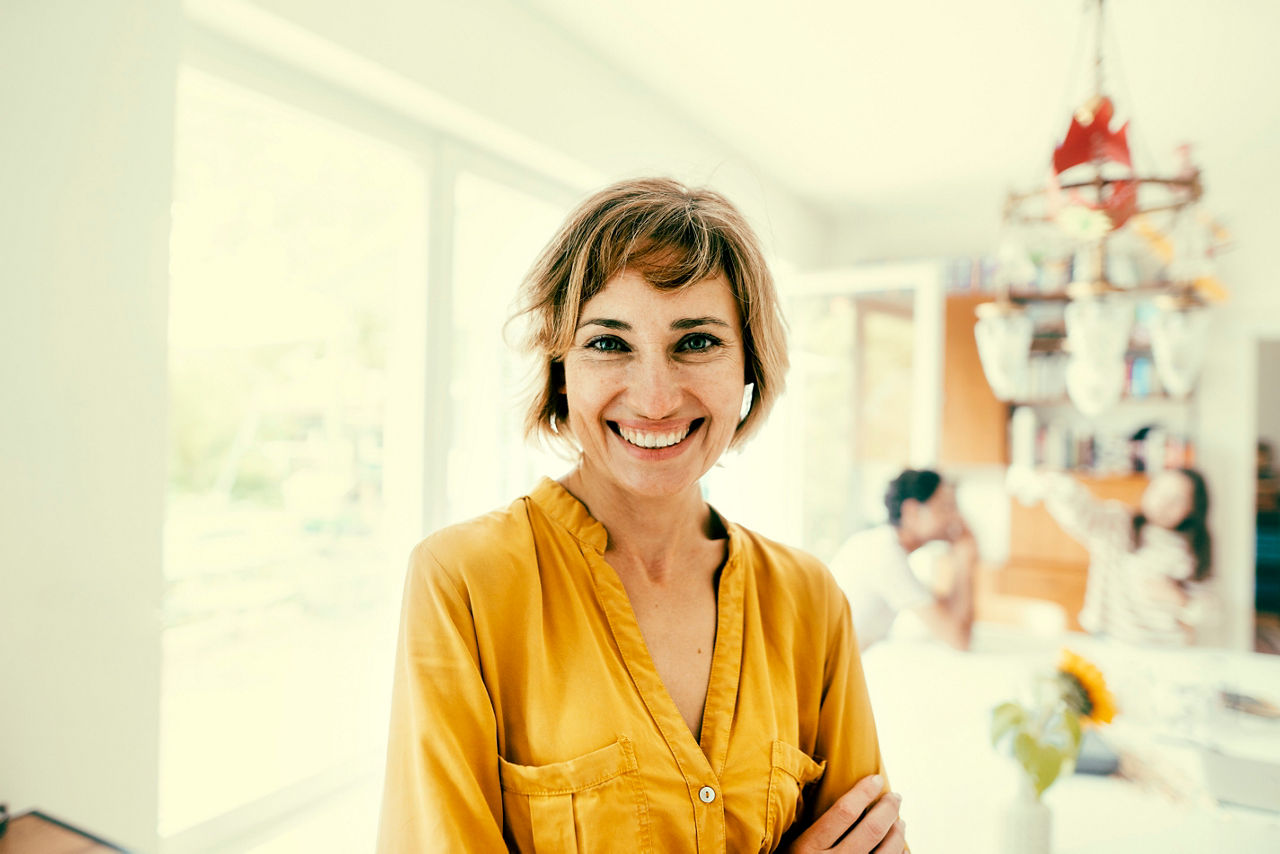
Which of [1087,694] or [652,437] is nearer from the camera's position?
[652,437]

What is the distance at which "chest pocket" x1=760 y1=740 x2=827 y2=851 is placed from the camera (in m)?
0.93

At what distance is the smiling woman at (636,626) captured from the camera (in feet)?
2.76

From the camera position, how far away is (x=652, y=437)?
37.6 inches

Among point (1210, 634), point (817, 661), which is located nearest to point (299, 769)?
point (817, 661)

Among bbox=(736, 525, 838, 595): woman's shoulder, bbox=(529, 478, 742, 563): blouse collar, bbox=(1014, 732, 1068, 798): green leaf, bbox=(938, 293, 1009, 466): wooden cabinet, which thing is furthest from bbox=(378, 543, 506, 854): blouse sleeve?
bbox=(938, 293, 1009, 466): wooden cabinet

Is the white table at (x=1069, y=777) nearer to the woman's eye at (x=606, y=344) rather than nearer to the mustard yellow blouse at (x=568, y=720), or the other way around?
the mustard yellow blouse at (x=568, y=720)

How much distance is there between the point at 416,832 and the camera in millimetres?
796

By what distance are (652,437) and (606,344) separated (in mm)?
128

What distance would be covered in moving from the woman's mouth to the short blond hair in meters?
0.13

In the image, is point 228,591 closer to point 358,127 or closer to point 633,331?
point 358,127

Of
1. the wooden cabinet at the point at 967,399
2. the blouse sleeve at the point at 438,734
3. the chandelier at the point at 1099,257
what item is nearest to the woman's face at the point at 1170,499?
the wooden cabinet at the point at 967,399

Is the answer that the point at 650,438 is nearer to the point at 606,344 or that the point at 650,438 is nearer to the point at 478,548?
the point at 606,344

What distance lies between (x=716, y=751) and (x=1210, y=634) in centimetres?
435

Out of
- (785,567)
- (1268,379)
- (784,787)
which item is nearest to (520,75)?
(785,567)
